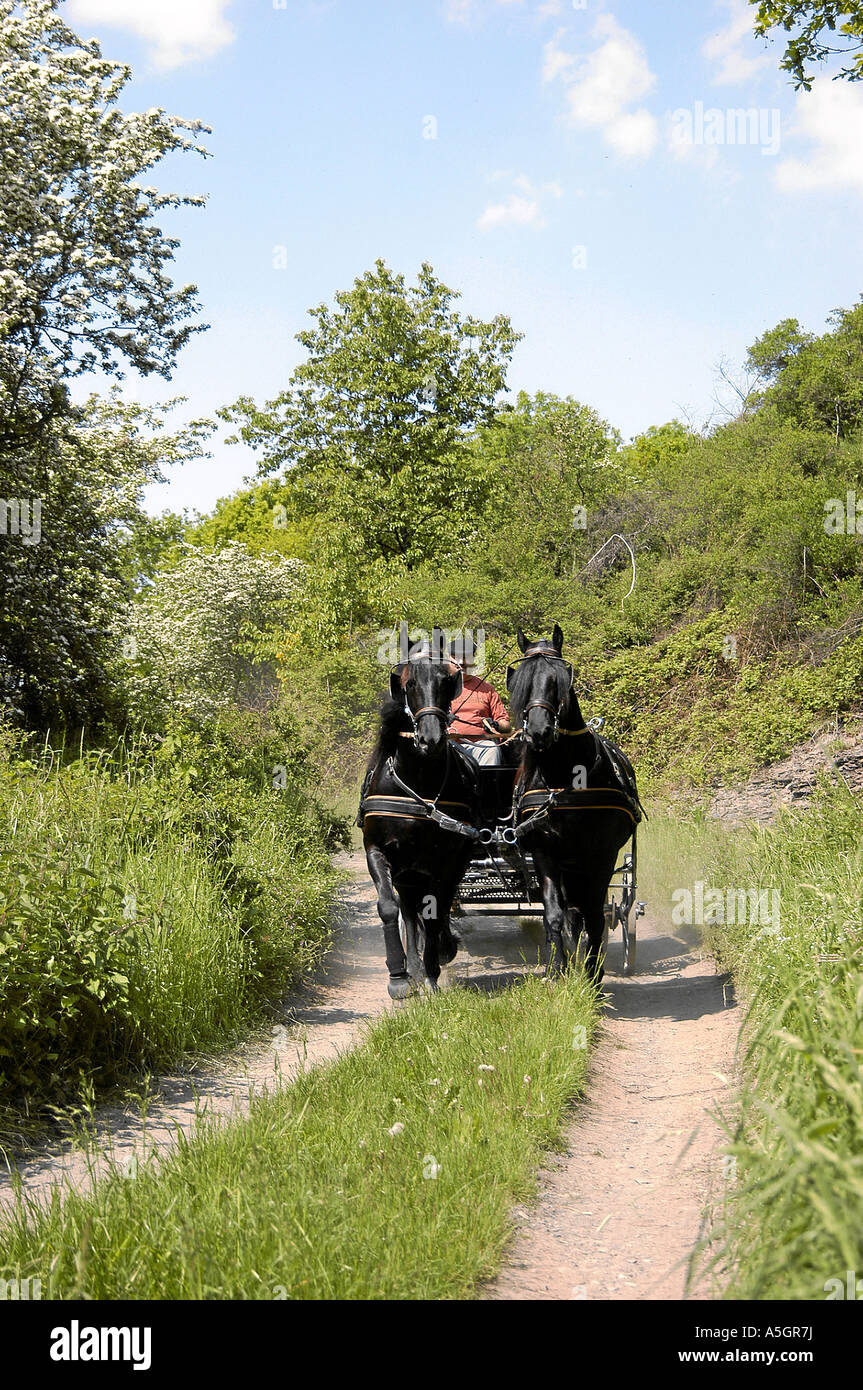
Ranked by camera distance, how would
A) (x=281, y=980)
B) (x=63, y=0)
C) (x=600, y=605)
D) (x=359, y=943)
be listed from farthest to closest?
(x=600, y=605), (x=63, y=0), (x=359, y=943), (x=281, y=980)

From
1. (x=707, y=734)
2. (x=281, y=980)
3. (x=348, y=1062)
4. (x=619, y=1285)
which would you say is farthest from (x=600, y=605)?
(x=619, y=1285)

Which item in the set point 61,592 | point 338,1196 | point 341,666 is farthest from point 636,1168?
point 341,666

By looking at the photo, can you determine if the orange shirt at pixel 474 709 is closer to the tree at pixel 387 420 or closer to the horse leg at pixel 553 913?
the horse leg at pixel 553 913

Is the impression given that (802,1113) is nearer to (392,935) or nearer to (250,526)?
(392,935)

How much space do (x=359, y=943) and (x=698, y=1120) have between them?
6.01m

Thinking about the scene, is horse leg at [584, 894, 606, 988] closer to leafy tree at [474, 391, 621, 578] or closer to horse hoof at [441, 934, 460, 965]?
horse hoof at [441, 934, 460, 965]

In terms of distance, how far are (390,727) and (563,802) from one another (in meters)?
1.25

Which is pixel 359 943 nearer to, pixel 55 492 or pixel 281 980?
pixel 281 980

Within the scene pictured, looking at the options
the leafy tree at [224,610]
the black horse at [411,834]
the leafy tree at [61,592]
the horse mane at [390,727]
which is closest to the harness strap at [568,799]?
the black horse at [411,834]

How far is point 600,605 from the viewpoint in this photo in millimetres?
21969

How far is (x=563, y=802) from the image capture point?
701 centimetres

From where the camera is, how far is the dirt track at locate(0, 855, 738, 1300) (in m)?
3.58

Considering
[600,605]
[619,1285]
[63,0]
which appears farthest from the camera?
[600,605]

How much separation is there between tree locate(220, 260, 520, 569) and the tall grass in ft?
61.1
